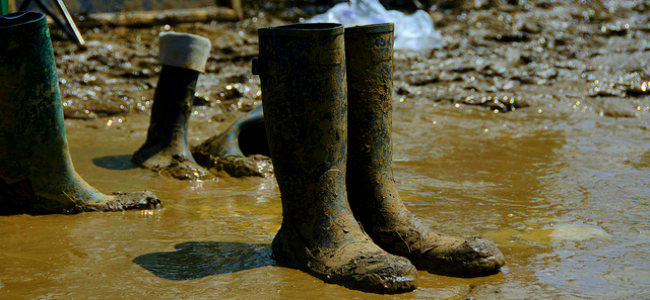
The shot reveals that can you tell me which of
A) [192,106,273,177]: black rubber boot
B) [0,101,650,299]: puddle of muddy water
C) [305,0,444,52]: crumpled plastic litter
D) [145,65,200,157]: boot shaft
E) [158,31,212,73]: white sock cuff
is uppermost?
[305,0,444,52]: crumpled plastic litter

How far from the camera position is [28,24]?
2.36 meters

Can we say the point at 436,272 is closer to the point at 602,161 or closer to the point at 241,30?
the point at 602,161

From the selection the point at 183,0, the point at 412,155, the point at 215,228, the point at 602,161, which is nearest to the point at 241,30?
the point at 183,0

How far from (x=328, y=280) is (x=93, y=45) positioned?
13.8ft

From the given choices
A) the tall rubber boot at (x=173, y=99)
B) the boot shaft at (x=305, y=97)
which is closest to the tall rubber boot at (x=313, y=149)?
the boot shaft at (x=305, y=97)

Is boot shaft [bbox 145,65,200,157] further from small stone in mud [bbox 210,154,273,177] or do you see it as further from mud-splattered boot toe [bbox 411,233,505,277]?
mud-splattered boot toe [bbox 411,233,505,277]

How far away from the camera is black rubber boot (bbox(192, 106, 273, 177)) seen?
3.27 metres

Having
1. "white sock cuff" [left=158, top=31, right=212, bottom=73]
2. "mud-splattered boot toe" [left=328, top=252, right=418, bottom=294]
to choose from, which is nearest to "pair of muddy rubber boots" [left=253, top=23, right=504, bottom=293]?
"mud-splattered boot toe" [left=328, top=252, right=418, bottom=294]

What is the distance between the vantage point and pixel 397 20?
652 centimetres

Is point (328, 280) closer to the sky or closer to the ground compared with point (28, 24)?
closer to the ground

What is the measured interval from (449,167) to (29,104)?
1965mm

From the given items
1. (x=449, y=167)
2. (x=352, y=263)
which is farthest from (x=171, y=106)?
(x=352, y=263)

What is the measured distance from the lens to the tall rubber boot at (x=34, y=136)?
2.37 metres

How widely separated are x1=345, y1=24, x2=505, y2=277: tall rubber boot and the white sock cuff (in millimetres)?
1521
